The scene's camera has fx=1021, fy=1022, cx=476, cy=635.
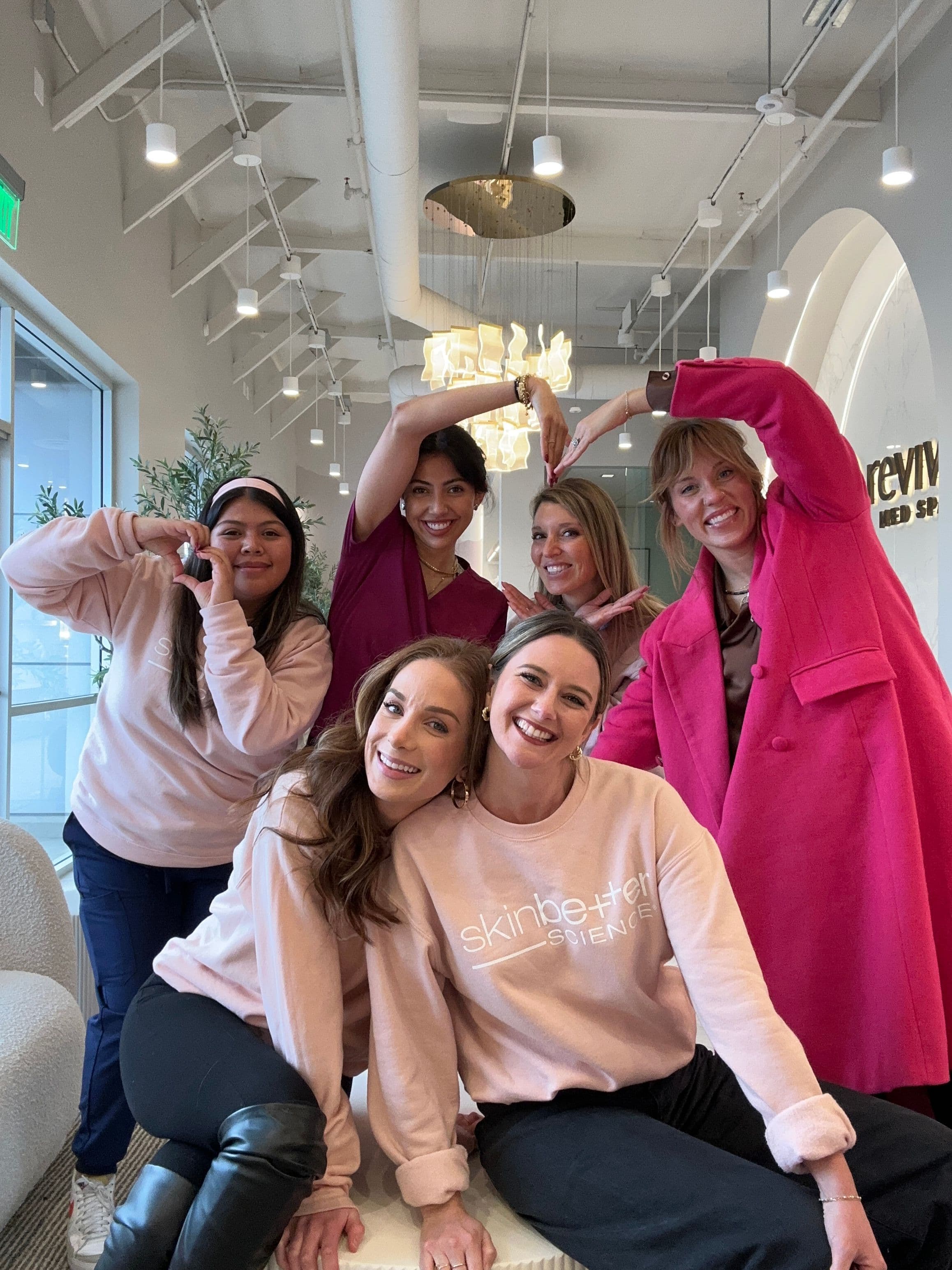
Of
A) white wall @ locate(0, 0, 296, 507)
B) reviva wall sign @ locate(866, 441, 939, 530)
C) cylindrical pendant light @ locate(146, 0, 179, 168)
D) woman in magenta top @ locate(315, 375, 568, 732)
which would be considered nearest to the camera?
woman in magenta top @ locate(315, 375, 568, 732)

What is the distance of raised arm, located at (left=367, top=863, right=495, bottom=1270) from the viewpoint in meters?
1.42

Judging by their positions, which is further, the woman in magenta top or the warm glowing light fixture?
the warm glowing light fixture

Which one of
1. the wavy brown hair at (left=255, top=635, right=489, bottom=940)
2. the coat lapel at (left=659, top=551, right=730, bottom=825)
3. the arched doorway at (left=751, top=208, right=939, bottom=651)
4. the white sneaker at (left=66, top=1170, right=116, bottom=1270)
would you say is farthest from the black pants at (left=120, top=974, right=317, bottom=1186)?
the arched doorway at (left=751, top=208, right=939, bottom=651)

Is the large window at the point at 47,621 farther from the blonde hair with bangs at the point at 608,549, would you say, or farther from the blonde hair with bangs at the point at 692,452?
the blonde hair with bangs at the point at 692,452

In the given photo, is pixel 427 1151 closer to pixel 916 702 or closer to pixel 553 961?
pixel 553 961

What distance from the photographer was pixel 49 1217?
246cm

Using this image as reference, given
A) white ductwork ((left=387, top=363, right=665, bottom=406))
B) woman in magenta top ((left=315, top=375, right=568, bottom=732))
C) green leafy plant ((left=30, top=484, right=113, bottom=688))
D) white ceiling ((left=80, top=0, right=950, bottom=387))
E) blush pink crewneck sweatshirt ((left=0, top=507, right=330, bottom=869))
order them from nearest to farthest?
blush pink crewneck sweatshirt ((left=0, top=507, right=330, bottom=869)) → woman in magenta top ((left=315, top=375, right=568, bottom=732)) → green leafy plant ((left=30, top=484, right=113, bottom=688)) → white ceiling ((left=80, top=0, right=950, bottom=387)) → white ductwork ((left=387, top=363, right=665, bottom=406))

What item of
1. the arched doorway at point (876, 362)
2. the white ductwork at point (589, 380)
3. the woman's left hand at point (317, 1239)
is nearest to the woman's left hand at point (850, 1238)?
the woman's left hand at point (317, 1239)

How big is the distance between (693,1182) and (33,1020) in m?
1.60

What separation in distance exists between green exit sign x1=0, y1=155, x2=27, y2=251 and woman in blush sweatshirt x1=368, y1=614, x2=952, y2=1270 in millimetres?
3444

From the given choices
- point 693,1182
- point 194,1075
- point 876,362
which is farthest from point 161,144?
point 876,362

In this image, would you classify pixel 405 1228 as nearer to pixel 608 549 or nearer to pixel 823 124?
pixel 608 549

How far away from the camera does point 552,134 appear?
21.4 feet

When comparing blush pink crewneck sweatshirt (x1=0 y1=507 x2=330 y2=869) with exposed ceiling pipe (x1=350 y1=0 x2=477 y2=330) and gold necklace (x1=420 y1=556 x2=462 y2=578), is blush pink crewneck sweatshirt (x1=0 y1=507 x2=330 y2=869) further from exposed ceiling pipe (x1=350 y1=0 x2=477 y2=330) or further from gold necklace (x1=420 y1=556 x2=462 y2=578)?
exposed ceiling pipe (x1=350 y1=0 x2=477 y2=330)
